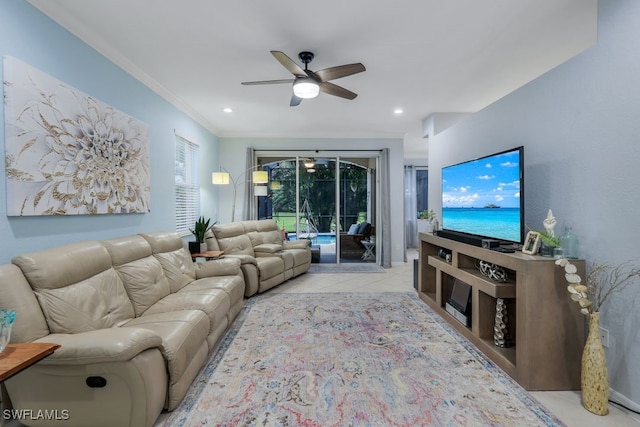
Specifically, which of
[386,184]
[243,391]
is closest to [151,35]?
[243,391]

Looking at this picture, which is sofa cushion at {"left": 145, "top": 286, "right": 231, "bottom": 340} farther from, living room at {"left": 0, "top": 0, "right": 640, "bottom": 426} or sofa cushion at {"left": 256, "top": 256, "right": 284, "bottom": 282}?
sofa cushion at {"left": 256, "top": 256, "right": 284, "bottom": 282}

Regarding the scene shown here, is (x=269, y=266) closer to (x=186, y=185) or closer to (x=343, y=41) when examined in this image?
(x=186, y=185)

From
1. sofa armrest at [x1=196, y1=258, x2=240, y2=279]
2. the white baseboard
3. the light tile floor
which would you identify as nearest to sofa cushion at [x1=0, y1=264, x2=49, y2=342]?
the light tile floor

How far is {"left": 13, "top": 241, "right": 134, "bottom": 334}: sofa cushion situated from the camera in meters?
1.73

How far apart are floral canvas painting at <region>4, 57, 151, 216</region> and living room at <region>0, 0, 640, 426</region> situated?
92 mm

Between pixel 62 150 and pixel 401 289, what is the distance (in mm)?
4096

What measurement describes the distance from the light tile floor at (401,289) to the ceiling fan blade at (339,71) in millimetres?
2690

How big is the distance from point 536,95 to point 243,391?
3228 millimetres

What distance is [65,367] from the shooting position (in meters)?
1.49

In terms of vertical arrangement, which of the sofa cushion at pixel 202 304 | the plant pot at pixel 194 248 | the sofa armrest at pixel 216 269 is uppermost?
Answer: the plant pot at pixel 194 248

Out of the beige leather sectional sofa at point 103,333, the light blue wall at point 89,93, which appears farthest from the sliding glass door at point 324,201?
the beige leather sectional sofa at point 103,333

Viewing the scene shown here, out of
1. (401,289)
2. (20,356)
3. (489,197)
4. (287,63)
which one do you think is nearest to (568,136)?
(489,197)

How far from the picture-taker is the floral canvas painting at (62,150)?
6.09 feet

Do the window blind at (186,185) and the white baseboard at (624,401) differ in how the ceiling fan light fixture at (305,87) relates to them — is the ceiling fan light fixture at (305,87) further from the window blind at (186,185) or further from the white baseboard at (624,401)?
the white baseboard at (624,401)
